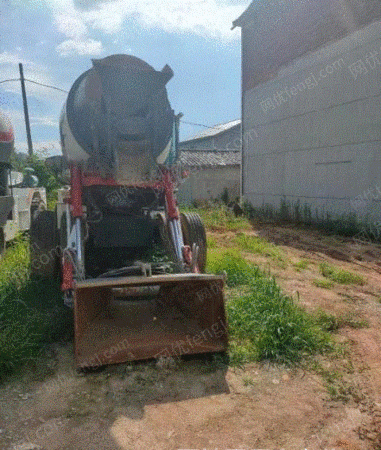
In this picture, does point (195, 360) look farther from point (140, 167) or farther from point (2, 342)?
point (140, 167)

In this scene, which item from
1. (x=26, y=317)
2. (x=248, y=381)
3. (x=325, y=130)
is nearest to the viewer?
(x=248, y=381)

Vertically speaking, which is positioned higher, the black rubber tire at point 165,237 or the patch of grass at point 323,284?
the black rubber tire at point 165,237

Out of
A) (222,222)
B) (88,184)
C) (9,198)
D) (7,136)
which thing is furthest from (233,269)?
(222,222)

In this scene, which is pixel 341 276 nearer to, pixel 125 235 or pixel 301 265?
pixel 301 265

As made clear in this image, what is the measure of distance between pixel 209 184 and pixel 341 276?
16.1m

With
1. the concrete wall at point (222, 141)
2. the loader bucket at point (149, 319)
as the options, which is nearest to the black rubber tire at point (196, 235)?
the loader bucket at point (149, 319)

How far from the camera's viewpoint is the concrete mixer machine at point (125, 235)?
11.4 feet

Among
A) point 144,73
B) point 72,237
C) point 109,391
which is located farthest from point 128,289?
point 144,73

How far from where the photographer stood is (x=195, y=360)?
356 cm

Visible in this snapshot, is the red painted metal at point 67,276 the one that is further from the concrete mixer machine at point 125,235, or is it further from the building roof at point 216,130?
the building roof at point 216,130

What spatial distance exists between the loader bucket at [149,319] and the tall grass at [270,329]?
32cm

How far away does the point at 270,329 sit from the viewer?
3756 mm

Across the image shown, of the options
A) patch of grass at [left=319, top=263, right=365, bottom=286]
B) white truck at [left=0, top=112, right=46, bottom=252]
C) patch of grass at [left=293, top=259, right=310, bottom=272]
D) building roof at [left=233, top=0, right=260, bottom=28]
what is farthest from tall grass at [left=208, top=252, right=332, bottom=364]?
building roof at [left=233, top=0, right=260, bottom=28]

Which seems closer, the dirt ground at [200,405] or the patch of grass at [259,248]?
the dirt ground at [200,405]
